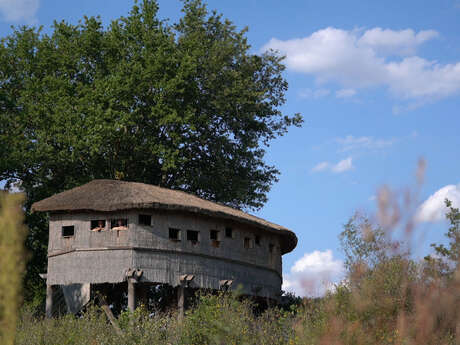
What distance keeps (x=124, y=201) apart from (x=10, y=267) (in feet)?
70.8

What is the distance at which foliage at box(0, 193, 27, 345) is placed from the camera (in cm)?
297

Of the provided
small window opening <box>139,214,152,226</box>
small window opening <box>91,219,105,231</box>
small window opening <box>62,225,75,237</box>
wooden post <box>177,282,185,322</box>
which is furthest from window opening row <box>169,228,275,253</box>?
small window opening <box>62,225,75,237</box>

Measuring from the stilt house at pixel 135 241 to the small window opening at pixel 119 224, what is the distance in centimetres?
4

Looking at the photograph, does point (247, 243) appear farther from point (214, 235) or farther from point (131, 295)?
point (131, 295)

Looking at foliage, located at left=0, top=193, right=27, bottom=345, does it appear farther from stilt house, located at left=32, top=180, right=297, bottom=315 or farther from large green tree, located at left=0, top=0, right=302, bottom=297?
large green tree, located at left=0, top=0, right=302, bottom=297

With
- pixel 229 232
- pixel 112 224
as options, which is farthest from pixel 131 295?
pixel 229 232

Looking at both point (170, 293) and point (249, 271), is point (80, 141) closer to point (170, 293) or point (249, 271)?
point (170, 293)

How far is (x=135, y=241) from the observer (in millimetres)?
24375

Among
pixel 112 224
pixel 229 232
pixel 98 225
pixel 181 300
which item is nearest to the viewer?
pixel 112 224

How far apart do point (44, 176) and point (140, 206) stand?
476 inches

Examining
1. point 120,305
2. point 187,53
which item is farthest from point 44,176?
point 187,53

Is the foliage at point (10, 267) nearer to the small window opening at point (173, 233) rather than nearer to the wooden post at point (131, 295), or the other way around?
the wooden post at point (131, 295)

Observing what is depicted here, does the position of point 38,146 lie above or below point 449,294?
above

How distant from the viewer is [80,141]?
31.2m
